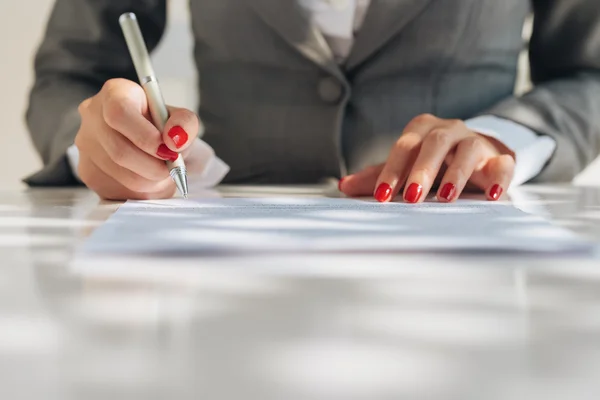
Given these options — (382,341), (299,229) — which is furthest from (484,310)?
(299,229)

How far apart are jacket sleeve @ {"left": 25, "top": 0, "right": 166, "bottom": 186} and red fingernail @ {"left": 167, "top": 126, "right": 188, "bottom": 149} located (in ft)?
1.47

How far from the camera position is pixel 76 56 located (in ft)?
3.73

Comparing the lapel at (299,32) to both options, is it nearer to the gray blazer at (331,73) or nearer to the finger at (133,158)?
the gray blazer at (331,73)

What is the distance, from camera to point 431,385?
21 cm

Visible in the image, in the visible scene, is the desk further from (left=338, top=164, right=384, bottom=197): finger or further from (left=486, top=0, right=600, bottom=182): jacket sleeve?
(left=486, top=0, right=600, bottom=182): jacket sleeve

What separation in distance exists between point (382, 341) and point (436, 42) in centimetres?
91

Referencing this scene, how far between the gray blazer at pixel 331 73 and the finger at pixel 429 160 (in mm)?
332

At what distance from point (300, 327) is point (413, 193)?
383mm

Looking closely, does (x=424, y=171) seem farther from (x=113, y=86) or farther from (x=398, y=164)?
(x=113, y=86)

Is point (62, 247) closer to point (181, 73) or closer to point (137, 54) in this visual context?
point (137, 54)

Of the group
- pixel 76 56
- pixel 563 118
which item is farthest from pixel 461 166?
pixel 76 56

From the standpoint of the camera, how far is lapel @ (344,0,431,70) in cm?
107

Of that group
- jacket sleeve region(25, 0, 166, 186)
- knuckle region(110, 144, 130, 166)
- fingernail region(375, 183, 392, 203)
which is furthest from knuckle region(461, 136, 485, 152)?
jacket sleeve region(25, 0, 166, 186)

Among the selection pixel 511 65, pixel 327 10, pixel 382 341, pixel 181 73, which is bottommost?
pixel 181 73
